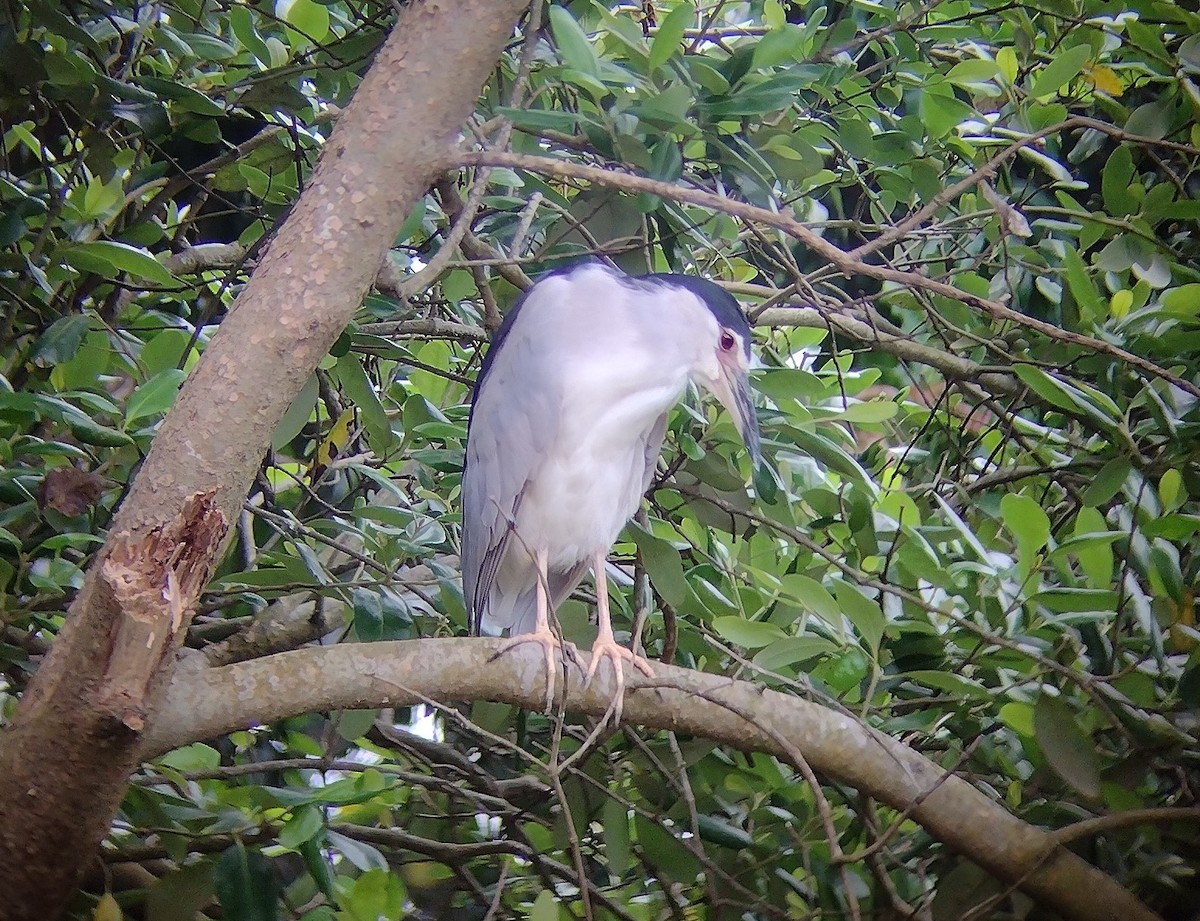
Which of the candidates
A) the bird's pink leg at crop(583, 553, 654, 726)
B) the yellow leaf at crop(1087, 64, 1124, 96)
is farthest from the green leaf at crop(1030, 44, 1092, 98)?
the bird's pink leg at crop(583, 553, 654, 726)

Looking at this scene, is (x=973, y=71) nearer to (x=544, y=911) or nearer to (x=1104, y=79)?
(x=1104, y=79)

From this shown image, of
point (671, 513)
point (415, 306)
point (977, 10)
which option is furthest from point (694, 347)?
point (977, 10)

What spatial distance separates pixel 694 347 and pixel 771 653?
624 millimetres

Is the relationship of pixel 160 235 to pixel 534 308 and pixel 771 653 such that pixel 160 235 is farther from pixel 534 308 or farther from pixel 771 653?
pixel 771 653

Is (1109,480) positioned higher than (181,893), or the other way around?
(1109,480)

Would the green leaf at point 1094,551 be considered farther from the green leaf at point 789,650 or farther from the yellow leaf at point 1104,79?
the yellow leaf at point 1104,79

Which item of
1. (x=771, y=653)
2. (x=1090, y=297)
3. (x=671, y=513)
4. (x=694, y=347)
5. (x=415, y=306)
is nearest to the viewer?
(x=771, y=653)

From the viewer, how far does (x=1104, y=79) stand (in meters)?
2.15

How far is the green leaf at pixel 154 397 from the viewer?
1.48m

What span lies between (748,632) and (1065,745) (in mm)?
441

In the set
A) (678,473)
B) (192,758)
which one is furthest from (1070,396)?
(192,758)

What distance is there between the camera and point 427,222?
6.85 feet

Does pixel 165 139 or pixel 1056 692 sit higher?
pixel 165 139

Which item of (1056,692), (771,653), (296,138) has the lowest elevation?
(1056,692)
